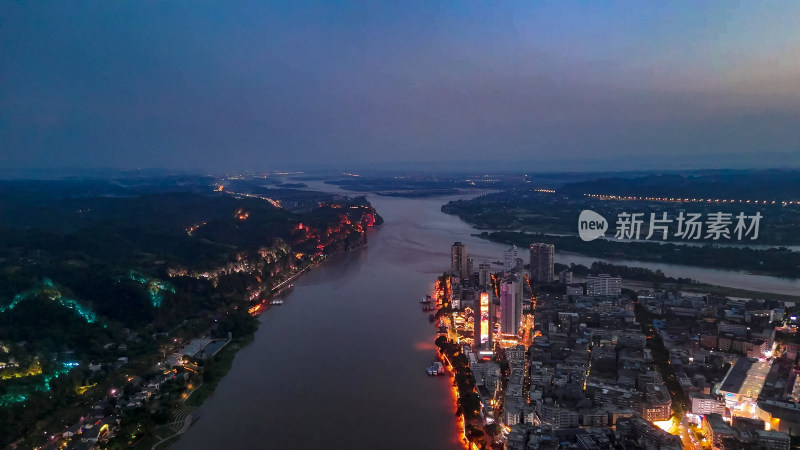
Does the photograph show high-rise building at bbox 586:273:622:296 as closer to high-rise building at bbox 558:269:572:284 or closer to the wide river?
high-rise building at bbox 558:269:572:284

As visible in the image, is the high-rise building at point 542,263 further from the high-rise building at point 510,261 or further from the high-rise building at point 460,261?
the high-rise building at point 460,261

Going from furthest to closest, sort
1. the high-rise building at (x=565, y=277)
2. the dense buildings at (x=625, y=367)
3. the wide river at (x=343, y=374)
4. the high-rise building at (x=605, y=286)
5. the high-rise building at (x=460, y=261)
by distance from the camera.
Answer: the high-rise building at (x=460, y=261) < the high-rise building at (x=565, y=277) < the high-rise building at (x=605, y=286) < the wide river at (x=343, y=374) < the dense buildings at (x=625, y=367)

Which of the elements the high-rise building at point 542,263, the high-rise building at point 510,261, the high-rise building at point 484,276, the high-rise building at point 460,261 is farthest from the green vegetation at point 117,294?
the high-rise building at point 542,263

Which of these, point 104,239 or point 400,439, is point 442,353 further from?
point 104,239

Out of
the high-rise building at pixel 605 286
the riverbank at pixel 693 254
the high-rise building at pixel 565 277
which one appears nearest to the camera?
the high-rise building at pixel 605 286

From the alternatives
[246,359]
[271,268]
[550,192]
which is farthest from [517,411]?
[550,192]

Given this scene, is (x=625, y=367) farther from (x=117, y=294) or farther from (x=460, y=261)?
(x=117, y=294)
